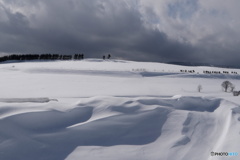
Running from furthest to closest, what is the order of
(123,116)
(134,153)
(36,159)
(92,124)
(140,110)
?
1. (140,110)
2. (123,116)
3. (92,124)
4. (134,153)
5. (36,159)

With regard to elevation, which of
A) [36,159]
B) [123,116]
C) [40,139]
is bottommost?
[36,159]

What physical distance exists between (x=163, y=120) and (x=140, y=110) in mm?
767

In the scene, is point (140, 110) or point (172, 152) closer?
point (172, 152)

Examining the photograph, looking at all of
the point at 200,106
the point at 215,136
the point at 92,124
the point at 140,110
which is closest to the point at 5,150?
the point at 92,124

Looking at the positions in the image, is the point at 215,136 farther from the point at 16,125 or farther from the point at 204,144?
the point at 16,125

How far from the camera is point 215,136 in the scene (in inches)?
193

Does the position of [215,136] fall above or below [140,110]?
below

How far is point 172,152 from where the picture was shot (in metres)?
4.12

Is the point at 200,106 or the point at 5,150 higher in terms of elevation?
the point at 200,106

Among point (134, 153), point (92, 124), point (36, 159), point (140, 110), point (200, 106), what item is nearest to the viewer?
point (36, 159)

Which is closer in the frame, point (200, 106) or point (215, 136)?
point (215, 136)

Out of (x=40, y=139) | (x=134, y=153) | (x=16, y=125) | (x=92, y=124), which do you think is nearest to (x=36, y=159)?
(x=40, y=139)

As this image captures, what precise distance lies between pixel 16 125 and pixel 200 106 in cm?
618

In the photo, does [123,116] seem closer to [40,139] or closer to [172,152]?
[172,152]
